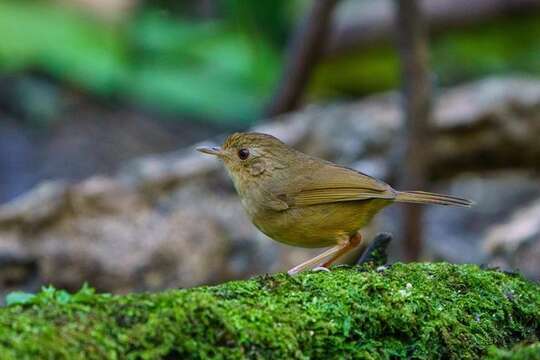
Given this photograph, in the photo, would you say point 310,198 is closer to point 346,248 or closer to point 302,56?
point 346,248

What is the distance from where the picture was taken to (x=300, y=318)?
9.39ft

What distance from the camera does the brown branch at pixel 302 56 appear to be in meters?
8.38

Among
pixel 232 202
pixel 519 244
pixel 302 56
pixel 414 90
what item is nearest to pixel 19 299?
pixel 414 90

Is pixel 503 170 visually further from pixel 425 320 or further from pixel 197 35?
pixel 425 320

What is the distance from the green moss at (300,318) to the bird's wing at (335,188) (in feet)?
3.60

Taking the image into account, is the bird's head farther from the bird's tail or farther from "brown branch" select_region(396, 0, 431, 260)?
"brown branch" select_region(396, 0, 431, 260)

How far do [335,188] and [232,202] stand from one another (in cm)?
330

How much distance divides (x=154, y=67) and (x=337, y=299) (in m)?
8.29

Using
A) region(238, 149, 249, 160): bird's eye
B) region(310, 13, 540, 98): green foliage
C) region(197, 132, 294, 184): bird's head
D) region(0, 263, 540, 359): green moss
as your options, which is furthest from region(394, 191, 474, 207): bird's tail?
region(310, 13, 540, 98): green foliage

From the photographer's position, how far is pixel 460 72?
11047 mm

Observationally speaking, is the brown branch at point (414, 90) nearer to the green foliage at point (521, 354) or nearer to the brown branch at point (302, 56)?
the brown branch at point (302, 56)

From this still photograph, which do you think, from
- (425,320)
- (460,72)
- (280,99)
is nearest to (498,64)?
(460,72)

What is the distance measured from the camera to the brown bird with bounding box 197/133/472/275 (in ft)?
15.0

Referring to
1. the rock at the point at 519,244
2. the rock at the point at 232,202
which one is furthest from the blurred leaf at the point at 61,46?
the rock at the point at 519,244
